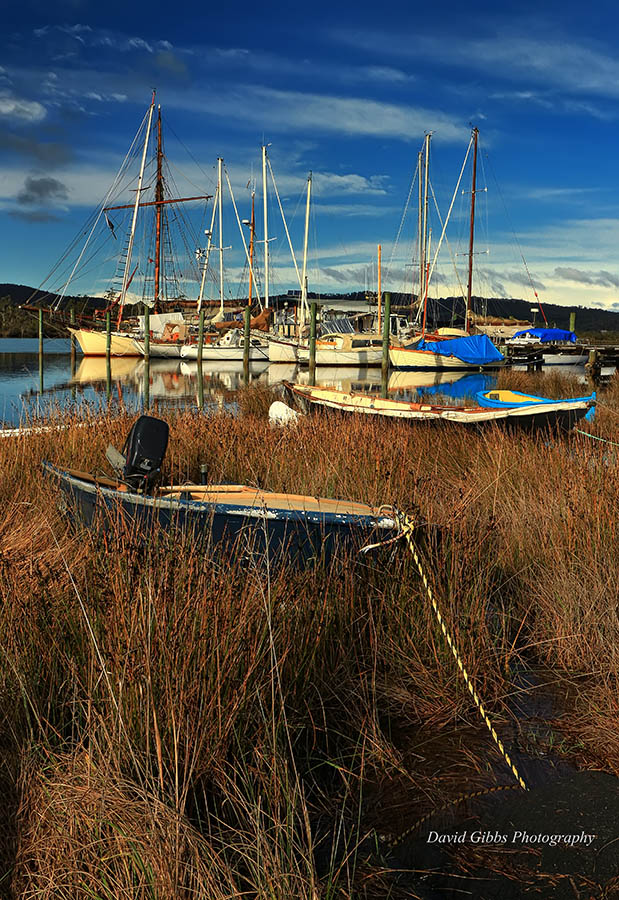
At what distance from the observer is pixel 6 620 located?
144 inches

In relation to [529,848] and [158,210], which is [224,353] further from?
[529,848]

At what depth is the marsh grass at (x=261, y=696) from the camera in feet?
8.41

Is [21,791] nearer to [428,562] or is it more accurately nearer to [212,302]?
[428,562]

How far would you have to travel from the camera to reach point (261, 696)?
3.29 metres

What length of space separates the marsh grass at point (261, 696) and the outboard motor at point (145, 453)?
3.24 ft

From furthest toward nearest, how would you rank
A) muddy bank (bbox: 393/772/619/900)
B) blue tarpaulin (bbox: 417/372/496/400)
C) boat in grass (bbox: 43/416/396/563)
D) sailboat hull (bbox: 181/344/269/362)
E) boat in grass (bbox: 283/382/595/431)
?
sailboat hull (bbox: 181/344/269/362), blue tarpaulin (bbox: 417/372/496/400), boat in grass (bbox: 283/382/595/431), boat in grass (bbox: 43/416/396/563), muddy bank (bbox: 393/772/619/900)

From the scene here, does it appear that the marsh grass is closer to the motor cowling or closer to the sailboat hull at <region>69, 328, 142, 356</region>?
the motor cowling

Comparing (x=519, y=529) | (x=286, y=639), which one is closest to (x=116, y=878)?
(x=286, y=639)

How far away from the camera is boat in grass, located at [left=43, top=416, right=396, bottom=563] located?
475cm

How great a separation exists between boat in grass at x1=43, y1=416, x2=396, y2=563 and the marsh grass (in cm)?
23

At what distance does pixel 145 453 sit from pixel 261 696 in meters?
3.58

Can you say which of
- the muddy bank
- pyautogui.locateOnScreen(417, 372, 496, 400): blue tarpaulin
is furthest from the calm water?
the muddy bank

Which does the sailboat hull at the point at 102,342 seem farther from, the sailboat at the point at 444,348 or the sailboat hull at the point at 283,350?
the sailboat at the point at 444,348

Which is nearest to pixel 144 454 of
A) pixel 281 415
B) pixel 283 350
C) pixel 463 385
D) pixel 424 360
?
pixel 281 415
